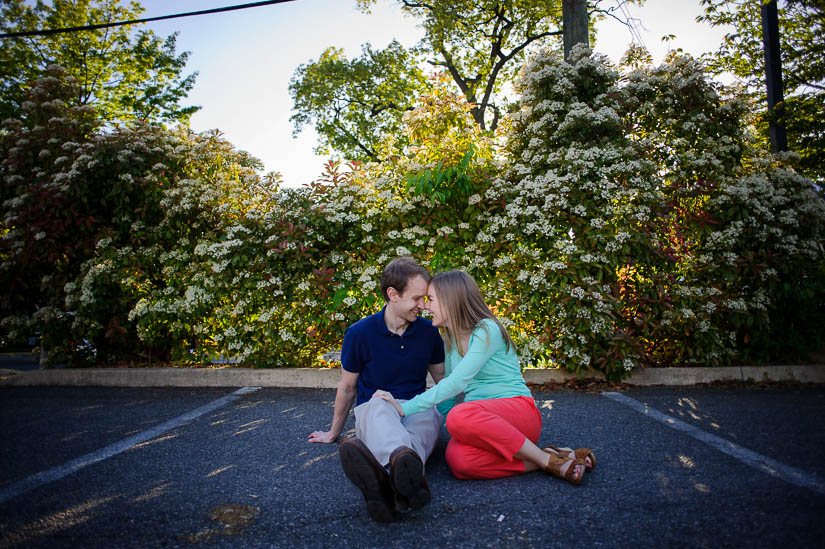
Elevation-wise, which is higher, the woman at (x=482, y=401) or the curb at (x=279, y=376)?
the woman at (x=482, y=401)

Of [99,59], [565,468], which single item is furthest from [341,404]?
[99,59]

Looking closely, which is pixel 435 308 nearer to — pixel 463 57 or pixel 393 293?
pixel 393 293

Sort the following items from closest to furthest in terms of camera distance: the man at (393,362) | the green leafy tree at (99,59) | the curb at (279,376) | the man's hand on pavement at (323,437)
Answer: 1. the man at (393,362)
2. the man's hand on pavement at (323,437)
3. the curb at (279,376)
4. the green leafy tree at (99,59)

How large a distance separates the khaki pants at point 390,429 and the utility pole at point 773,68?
274 inches

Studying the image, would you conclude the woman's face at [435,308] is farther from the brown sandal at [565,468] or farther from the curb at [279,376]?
the curb at [279,376]

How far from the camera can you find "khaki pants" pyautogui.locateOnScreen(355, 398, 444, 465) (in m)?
2.20

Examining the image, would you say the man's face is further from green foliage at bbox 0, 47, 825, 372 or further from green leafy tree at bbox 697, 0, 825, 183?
green leafy tree at bbox 697, 0, 825, 183

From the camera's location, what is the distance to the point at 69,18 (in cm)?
1733

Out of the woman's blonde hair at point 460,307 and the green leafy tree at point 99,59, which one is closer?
the woman's blonde hair at point 460,307

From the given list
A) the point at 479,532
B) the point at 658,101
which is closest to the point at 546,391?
the point at 479,532

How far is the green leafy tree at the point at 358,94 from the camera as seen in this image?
77.0 feet

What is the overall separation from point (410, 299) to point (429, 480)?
1.07 metres

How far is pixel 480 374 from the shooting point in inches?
109

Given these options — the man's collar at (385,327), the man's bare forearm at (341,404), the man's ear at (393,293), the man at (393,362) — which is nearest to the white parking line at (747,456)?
the man at (393,362)
